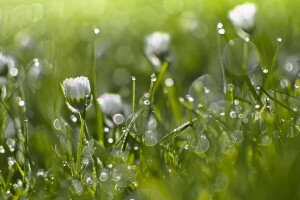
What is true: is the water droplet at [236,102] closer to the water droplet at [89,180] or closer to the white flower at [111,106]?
the white flower at [111,106]

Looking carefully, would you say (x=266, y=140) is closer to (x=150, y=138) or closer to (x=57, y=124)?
(x=150, y=138)

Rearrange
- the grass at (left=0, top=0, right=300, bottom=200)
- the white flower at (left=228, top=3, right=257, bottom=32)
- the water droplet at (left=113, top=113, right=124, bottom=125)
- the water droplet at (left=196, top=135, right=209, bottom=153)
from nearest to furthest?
1. the grass at (left=0, top=0, right=300, bottom=200)
2. the water droplet at (left=196, top=135, right=209, bottom=153)
3. the water droplet at (left=113, top=113, right=124, bottom=125)
4. the white flower at (left=228, top=3, right=257, bottom=32)

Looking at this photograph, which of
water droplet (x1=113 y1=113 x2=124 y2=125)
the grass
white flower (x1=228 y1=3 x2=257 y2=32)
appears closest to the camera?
the grass

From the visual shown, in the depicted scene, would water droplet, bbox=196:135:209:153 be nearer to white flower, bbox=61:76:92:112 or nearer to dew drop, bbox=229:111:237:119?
dew drop, bbox=229:111:237:119

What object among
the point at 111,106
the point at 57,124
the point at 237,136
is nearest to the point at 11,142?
the point at 57,124

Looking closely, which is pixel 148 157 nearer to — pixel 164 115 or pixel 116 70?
pixel 164 115

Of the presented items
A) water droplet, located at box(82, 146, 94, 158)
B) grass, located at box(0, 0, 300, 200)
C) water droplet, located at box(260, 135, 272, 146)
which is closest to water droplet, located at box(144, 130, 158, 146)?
grass, located at box(0, 0, 300, 200)
